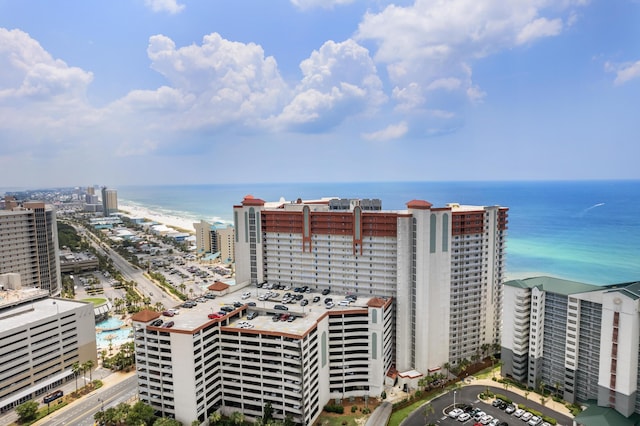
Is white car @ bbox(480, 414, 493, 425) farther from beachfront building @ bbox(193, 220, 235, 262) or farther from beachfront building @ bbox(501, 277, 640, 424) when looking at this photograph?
beachfront building @ bbox(193, 220, 235, 262)

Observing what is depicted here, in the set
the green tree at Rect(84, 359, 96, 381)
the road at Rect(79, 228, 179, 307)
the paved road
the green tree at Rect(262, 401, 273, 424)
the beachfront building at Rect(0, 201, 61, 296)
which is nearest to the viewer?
the green tree at Rect(262, 401, 273, 424)

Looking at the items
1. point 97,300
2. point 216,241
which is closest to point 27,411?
point 97,300

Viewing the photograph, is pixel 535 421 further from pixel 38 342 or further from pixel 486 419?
pixel 38 342

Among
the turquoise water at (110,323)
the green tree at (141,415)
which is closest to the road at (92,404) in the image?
the green tree at (141,415)

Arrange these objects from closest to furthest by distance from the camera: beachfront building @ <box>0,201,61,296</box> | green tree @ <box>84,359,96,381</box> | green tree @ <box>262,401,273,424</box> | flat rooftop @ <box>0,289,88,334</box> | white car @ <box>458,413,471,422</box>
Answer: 1. green tree @ <box>262,401,273,424</box>
2. white car @ <box>458,413,471,422</box>
3. flat rooftop @ <box>0,289,88,334</box>
4. green tree @ <box>84,359,96,381</box>
5. beachfront building @ <box>0,201,61,296</box>

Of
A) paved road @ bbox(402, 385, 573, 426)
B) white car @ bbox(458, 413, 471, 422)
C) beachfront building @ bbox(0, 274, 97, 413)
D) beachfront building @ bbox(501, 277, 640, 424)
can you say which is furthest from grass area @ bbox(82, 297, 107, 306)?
beachfront building @ bbox(501, 277, 640, 424)

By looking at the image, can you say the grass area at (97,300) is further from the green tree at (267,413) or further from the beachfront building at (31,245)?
the green tree at (267,413)

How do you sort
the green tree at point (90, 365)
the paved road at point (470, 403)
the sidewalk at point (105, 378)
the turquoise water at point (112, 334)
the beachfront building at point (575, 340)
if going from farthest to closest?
the turquoise water at point (112, 334)
the green tree at point (90, 365)
the sidewalk at point (105, 378)
the paved road at point (470, 403)
the beachfront building at point (575, 340)
